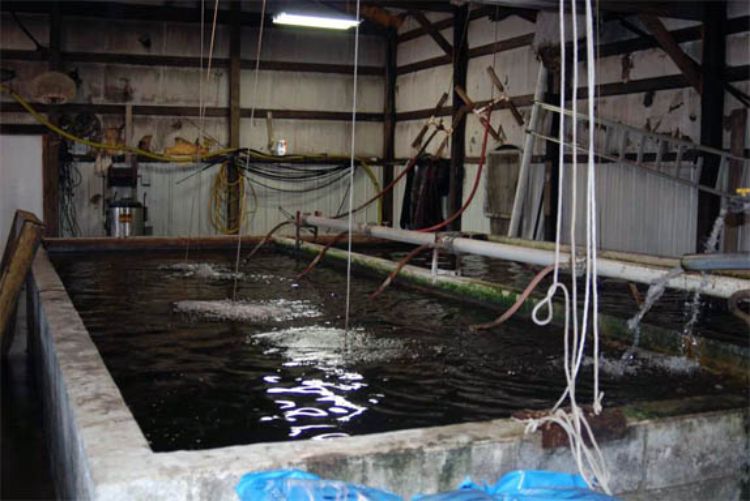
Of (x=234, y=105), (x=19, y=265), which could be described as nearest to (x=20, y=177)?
(x=234, y=105)

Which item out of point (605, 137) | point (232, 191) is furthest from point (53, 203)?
point (605, 137)

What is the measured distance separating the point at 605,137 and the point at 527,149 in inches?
54.0

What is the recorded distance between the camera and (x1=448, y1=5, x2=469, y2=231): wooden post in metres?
13.0

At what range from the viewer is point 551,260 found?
18.1 feet

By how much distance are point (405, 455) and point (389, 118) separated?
13166mm

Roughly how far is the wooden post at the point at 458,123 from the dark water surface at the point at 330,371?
669 centimetres

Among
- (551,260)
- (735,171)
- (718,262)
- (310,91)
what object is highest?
(310,91)

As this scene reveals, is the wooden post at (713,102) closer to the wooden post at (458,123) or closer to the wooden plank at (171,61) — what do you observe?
the wooden post at (458,123)

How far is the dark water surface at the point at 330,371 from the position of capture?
11.4 ft

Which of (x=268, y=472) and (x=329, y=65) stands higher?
(x=329, y=65)

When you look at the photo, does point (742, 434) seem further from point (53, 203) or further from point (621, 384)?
point (53, 203)

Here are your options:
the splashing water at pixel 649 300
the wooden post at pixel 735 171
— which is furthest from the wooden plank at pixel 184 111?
the splashing water at pixel 649 300

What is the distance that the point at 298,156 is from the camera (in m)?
14.6

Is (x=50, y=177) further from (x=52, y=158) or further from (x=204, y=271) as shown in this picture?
(x=204, y=271)
